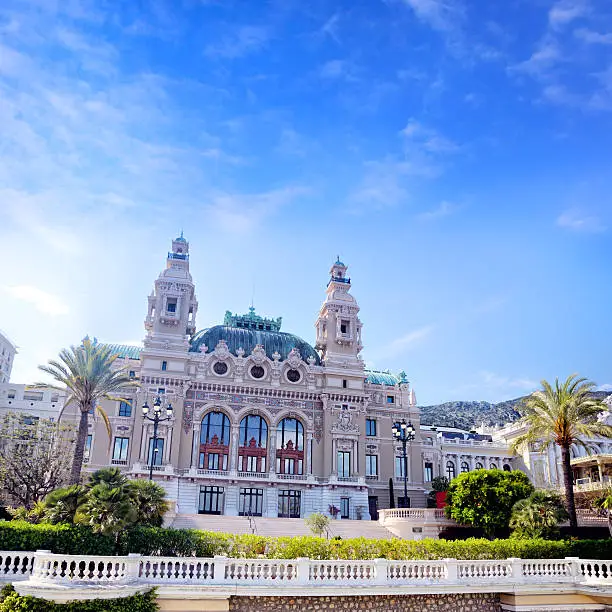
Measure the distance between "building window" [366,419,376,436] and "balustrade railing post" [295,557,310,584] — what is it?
4225 centimetres

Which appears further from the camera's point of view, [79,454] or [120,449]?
[120,449]

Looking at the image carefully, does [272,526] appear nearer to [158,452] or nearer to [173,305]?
[158,452]

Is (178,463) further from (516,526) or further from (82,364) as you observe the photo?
(516,526)

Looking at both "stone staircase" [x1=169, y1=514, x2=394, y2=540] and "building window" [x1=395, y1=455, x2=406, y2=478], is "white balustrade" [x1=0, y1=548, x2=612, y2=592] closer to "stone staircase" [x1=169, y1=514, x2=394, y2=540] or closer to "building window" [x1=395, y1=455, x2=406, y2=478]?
"stone staircase" [x1=169, y1=514, x2=394, y2=540]

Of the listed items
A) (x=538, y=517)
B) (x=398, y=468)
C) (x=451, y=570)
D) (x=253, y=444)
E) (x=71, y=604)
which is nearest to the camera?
(x=71, y=604)

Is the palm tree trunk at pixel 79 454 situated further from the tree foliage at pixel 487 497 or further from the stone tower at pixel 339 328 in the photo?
the stone tower at pixel 339 328

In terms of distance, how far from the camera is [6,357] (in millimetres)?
88438

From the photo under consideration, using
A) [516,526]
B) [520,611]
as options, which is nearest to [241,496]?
[516,526]

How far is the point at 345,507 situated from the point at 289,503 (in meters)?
5.25

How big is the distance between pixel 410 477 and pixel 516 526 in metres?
26.0

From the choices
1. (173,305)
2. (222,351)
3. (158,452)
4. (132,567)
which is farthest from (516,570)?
(173,305)

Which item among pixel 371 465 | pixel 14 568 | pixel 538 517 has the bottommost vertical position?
pixel 14 568

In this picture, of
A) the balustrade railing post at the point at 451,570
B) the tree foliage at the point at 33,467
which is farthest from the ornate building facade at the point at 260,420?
the balustrade railing post at the point at 451,570

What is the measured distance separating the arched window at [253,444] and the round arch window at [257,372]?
3.84m
